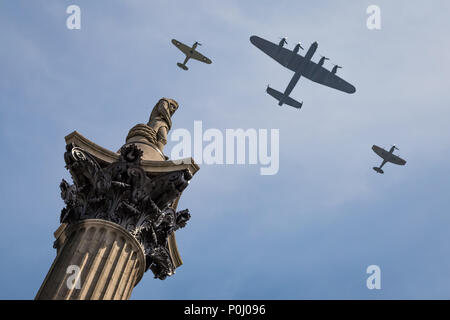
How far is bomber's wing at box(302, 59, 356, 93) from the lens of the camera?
88.4 m

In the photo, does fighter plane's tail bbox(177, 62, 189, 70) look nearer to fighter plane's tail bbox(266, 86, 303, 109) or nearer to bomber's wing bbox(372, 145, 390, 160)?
fighter plane's tail bbox(266, 86, 303, 109)

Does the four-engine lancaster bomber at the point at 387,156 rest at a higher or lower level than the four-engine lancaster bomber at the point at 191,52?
higher

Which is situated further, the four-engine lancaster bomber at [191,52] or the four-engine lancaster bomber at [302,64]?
the four-engine lancaster bomber at [302,64]

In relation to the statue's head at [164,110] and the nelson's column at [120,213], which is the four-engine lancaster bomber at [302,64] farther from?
the nelson's column at [120,213]

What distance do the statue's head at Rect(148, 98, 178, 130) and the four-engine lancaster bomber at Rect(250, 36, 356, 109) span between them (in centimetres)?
6128

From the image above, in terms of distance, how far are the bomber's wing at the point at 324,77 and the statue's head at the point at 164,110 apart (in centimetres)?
6362

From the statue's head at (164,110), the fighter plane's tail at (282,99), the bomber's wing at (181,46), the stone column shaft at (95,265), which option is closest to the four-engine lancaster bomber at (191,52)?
the bomber's wing at (181,46)

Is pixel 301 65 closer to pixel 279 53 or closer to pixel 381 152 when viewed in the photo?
pixel 279 53

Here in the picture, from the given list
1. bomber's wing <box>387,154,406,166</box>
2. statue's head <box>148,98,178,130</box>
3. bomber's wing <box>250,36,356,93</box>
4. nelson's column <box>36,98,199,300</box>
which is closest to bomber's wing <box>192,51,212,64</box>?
bomber's wing <box>250,36,356,93</box>

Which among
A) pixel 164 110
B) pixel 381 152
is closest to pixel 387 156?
pixel 381 152

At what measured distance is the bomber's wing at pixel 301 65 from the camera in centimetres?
8825
